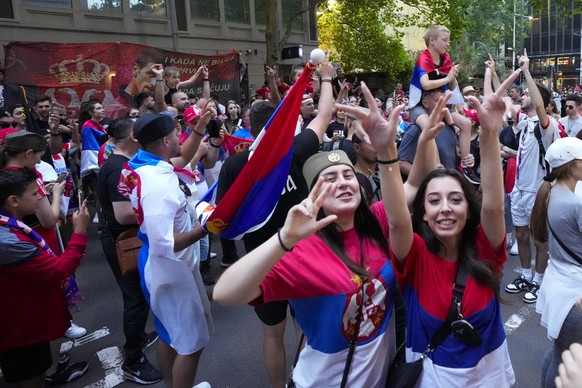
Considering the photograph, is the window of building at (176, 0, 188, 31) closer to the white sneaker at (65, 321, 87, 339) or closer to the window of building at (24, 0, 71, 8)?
the window of building at (24, 0, 71, 8)

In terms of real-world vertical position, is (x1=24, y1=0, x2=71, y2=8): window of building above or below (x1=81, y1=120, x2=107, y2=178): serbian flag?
above

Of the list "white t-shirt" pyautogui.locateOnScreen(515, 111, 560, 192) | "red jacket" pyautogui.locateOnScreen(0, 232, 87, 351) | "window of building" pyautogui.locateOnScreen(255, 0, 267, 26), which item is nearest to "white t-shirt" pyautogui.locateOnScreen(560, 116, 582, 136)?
"white t-shirt" pyautogui.locateOnScreen(515, 111, 560, 192)

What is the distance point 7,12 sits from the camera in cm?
1488

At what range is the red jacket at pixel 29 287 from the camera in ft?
9.89

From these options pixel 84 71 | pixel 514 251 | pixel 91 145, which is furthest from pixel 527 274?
pixel 84 71

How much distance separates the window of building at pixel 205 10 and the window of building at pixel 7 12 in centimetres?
Answer: 738

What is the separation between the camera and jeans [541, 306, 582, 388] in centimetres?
289

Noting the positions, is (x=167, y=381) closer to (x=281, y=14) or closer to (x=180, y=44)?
(x=180, y=44)

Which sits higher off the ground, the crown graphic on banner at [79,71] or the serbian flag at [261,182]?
the crown graphic on banner at [79,71]

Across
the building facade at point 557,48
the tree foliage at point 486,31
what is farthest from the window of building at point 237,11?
the building facade at point 557,48

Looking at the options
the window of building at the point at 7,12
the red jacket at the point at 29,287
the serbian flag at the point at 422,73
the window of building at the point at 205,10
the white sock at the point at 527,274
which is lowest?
the white sock at the point at 527,274

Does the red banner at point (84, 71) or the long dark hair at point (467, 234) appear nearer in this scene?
the long dark hair at point (467, 234)

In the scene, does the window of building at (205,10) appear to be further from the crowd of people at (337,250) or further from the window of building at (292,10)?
the crowd of people at (337,250)

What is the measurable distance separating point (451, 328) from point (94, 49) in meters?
12.3
